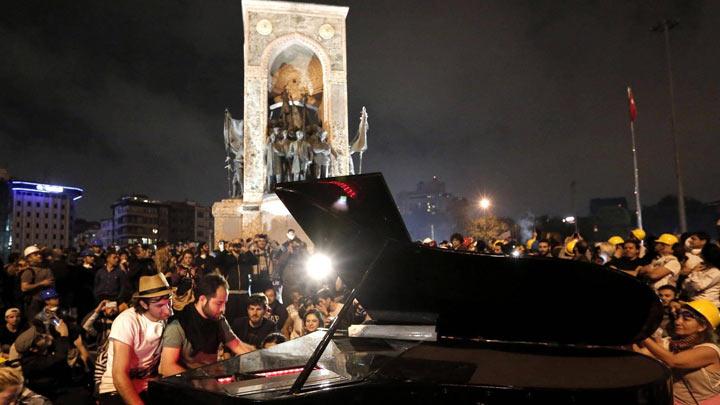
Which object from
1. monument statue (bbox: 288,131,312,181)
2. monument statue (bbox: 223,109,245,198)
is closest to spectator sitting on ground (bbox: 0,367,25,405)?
monument statue (bbox: 288,131,312,181)

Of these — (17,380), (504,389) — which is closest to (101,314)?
(17,380)

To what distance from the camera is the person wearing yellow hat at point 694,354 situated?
3.79 m

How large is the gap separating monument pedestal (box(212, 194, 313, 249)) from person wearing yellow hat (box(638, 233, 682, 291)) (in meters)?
11.0

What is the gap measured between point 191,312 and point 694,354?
13.9 ft

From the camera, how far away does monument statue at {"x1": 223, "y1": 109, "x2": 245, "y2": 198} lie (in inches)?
702

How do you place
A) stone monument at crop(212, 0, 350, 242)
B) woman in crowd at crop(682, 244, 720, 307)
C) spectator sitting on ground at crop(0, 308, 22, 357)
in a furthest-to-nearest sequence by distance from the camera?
stone monument at crop(212, 0, 350, 242) → spectator sitting on ground at crop(0, 308, 22, 357) → woman in crowd at crop(682, 244, 720, 307)

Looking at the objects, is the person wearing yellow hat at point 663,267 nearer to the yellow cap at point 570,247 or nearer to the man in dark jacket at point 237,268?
the yellow cap at point 570,247

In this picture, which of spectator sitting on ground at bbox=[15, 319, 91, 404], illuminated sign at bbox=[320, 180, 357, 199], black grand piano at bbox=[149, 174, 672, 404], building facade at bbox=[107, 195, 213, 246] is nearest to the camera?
black grand piano at bbox=[149, 174, 672, 404]

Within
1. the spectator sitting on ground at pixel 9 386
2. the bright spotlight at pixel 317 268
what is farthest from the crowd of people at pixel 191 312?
the bright spotlight at pixel 317 268

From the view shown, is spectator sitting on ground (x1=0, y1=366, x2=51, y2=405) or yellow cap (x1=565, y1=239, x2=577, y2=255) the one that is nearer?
spectator sitting on ground (x1=0, y1=366, x2=51, y2=405)

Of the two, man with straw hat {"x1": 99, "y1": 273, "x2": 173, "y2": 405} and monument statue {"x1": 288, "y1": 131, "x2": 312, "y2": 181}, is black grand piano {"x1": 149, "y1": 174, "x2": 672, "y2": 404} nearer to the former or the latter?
man with straw hat {"x1": 99, "y1": 273, "x2": 173, "y2": 405}

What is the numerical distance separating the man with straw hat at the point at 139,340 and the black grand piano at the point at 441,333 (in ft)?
2.55

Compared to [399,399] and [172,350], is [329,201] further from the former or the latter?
[172,350]

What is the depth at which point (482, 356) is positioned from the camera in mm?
3514
